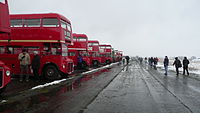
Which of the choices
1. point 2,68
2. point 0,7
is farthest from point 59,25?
point 2,68

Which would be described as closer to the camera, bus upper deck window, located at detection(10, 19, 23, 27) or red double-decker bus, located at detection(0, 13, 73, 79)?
red double-decker bus, located at detection(0, 13, 73, 79)

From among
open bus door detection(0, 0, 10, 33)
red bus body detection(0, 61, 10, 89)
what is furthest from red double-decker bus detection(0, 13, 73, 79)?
red bus body detection(0, 61, 10, 89)

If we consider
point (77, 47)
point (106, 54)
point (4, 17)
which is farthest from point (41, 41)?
Answer: point (106, 54)

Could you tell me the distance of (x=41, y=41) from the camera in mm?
10547

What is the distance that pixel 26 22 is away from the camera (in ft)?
A: 35.1

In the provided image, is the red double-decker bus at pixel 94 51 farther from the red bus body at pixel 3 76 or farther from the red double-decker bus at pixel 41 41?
the red bus body at pixel 3 76

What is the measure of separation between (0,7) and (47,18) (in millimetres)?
4499

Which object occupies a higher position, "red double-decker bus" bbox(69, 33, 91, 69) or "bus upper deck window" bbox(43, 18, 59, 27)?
"bus upper deck window" bbox(43, 18, 59, 27)

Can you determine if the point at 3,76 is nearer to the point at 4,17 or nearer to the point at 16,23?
the point at 4,17

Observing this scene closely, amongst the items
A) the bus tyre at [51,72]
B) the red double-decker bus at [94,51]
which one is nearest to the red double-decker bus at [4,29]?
the bus tyre at [51,72]

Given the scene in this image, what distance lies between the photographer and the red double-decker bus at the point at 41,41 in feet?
34.2

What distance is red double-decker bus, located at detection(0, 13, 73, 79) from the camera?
34.2 feet

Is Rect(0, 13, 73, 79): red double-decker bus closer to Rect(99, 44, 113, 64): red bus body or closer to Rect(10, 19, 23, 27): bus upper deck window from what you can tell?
Rect(10, 19, 23, 27): bus upper deck window

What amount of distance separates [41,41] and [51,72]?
7.26 feet
